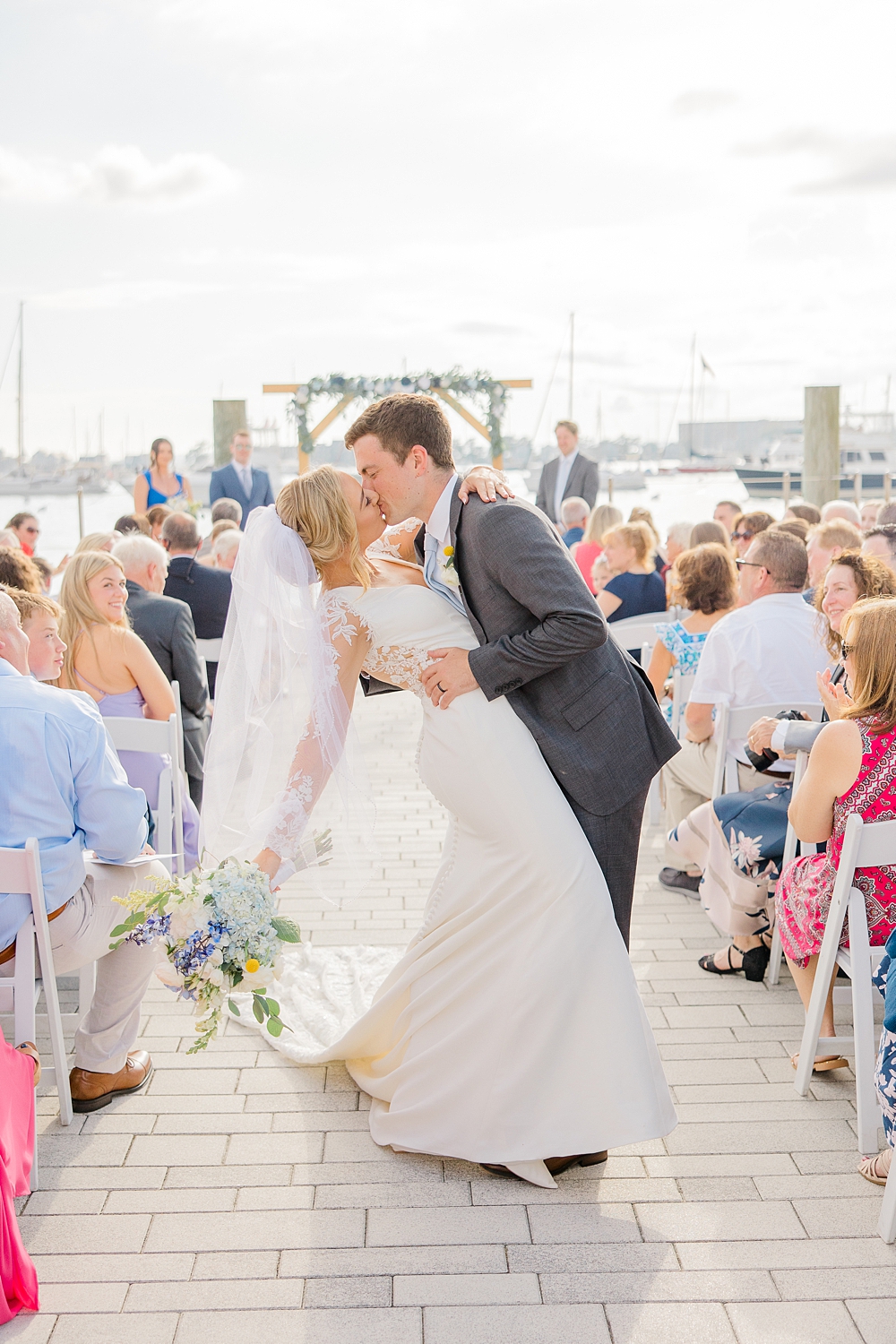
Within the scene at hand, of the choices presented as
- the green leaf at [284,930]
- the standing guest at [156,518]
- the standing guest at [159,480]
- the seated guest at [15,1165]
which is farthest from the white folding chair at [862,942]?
the standing guest at [159,480]

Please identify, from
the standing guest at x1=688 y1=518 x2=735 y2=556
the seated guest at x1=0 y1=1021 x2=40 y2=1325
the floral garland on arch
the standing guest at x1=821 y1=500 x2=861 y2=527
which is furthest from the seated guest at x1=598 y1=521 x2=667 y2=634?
the floral garland on arch

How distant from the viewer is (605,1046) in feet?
9.84

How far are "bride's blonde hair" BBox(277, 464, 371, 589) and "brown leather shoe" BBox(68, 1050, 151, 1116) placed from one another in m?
1.76

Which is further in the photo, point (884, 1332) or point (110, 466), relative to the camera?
point (110, 466)

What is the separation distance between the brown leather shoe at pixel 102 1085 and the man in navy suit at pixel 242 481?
25.9 ft

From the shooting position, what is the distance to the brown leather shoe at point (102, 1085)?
350 centimetres

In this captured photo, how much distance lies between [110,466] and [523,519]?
1883 inches

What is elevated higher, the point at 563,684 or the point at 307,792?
the point at 563,684

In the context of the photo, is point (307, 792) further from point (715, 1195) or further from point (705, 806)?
point (705, 806)

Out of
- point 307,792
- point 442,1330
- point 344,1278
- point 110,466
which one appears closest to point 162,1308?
point 344,1278

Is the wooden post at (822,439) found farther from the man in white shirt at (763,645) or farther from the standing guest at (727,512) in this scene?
the man in white shirt at (763,645)

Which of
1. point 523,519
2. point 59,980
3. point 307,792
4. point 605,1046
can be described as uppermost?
point 523,519

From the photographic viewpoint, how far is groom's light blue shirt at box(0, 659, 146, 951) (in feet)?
10.4

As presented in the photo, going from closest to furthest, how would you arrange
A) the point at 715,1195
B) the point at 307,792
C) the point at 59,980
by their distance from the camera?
the point at 715,1195 < the point at 307,792 < the point at 59,980
